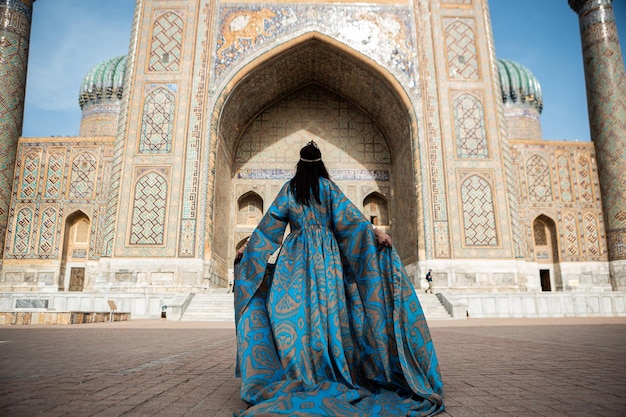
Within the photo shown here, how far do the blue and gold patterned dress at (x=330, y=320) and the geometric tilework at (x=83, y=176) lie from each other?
33.8ft

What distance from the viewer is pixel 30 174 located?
10.7 metres

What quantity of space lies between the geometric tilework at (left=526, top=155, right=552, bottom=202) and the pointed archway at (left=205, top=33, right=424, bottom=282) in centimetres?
339

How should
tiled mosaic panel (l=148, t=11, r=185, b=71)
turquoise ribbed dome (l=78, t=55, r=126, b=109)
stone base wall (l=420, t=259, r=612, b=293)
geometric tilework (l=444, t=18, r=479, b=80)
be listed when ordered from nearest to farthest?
1. stone base wall (l=420, t=259, r=612, b=293)
2. tiled mosaic panel (l=148, t=11, r=185, b=71)
3. geometric tilework (l=444, t=18, r=479, b=80)
4. turquoise ribbed dome (l=78, t=55, r=126, b=109)

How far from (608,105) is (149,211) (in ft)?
34.8

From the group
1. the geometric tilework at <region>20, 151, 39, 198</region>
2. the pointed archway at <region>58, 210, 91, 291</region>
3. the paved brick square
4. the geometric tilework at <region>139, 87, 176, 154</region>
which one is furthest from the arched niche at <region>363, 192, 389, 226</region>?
the paved brick square

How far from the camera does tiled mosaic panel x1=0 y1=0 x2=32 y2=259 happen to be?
9828 mm

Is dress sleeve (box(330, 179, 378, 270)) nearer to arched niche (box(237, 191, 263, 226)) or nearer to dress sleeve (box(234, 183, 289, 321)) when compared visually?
dress sleeve (box(234, 183, 289, 321))

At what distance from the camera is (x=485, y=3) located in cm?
1021

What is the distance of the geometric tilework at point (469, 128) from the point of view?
9359 millimetres

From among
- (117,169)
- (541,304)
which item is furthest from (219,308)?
(541,304)

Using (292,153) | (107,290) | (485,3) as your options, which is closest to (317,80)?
(292,153)

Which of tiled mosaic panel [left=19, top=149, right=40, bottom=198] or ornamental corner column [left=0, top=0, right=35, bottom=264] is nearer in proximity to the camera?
ornamental corner column [left=0, top=0, right=35, bottom=264]

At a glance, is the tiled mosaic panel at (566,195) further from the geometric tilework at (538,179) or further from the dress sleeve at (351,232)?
the dress sleeve at (351,232)

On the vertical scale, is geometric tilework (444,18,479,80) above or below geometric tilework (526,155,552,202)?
above
